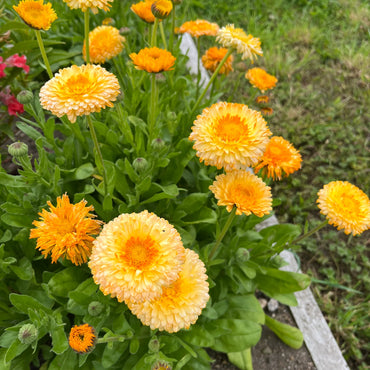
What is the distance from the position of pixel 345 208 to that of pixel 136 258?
954 millimetres

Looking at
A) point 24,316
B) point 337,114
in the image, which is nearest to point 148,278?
point 24,316

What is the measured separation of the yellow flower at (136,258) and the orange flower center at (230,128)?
16.2 inches

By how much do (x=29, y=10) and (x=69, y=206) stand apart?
32.3 inches

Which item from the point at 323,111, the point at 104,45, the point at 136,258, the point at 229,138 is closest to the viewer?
the point at 136,258

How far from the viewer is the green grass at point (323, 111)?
7.79ft

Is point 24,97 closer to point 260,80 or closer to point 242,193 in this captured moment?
point 242,193

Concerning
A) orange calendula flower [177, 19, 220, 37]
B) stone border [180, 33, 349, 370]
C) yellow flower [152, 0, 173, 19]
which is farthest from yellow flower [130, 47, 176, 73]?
stone border [180, 33, 349, 370]

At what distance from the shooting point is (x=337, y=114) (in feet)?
10.6

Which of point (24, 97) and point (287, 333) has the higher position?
point (24, 97)

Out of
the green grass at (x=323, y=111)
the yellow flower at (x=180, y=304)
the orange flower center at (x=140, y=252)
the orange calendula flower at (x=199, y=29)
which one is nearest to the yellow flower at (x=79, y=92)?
the orange flower center at (x=140, y=252)

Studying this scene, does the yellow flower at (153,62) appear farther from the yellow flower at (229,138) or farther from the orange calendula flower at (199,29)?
the orange calendula flower at (199,29)

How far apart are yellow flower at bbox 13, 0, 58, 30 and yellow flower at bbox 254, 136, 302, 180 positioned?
106 cm

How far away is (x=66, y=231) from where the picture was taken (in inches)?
49.2

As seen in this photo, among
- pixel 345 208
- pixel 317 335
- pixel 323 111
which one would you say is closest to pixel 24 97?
pixel 345 208
